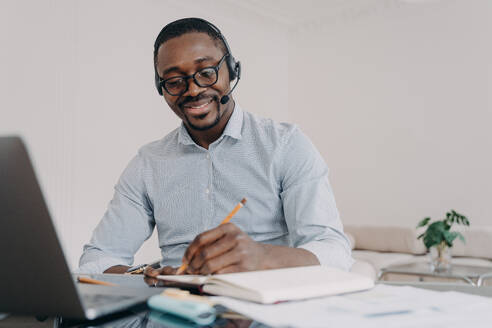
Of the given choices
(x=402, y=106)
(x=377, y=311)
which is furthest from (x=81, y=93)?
(x=377, y=311)

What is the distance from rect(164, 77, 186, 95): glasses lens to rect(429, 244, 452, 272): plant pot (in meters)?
2.66

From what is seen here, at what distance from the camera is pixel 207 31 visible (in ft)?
4.64

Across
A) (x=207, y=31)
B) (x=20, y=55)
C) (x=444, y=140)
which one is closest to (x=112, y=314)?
(x=207, y=31)

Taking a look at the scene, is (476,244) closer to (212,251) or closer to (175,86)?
(175,86)

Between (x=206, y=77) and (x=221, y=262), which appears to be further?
(x=206, y=77)

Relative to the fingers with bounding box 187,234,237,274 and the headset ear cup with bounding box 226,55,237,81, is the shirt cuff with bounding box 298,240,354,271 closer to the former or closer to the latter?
the fingers with bounding box 187,234,237,274

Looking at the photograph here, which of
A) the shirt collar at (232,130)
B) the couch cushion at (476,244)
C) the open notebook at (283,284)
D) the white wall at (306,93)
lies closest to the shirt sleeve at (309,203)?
the shirt collar at (232,130)

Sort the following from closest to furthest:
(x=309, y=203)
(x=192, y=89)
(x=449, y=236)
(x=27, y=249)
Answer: (x=27, y=249) → (x=309, y=203) → (x=192, y=89) → (x=449, y=236)

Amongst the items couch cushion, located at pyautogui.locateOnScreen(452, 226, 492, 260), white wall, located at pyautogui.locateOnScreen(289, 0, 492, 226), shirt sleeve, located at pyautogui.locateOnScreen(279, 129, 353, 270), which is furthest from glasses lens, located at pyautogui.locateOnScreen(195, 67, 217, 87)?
white wall, located at pyautogui.locateOnScreen(289, 0, 492, 226)

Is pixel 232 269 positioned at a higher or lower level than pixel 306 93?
lower

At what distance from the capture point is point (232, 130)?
4.68 feet

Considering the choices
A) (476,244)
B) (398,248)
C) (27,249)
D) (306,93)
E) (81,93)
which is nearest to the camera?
(27,249)

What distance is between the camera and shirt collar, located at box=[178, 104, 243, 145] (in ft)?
4.67

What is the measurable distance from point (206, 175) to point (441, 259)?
2560 mm
